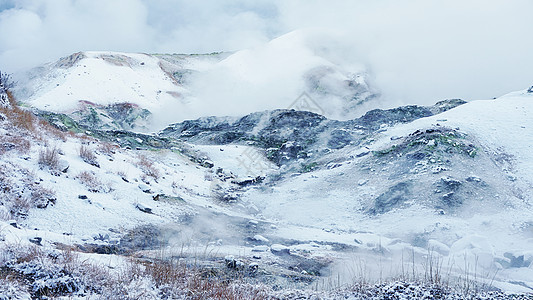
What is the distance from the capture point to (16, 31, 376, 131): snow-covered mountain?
27.2m

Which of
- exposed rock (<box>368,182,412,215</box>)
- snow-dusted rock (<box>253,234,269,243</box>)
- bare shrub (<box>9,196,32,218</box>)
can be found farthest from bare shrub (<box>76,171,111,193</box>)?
exposed rock (<box>368,182,412,215</box>)

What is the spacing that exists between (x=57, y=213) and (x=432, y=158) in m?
8.99

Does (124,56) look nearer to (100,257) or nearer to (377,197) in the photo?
(377,197)

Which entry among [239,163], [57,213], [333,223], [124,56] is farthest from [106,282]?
[124,56]

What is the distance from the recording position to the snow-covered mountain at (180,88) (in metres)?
27.2

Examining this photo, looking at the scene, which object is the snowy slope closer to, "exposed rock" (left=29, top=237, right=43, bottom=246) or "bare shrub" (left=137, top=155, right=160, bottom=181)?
"bare shrub" (left=137, top=155, right=160, bottom=181)

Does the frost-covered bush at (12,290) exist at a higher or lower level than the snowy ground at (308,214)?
lower

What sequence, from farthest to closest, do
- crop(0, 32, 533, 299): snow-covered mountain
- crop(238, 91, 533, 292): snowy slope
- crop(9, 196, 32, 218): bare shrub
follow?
1. crop(238, 91, 533, 292): snowy slope
2. crop(9, 196, 32, 218): bare shrub
3. crop(0, 32, 533, 299): snow-covered mountain

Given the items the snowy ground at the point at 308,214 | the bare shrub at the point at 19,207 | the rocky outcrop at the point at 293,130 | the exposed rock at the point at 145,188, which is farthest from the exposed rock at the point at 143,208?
the rocky outcrop at the point at 293,130

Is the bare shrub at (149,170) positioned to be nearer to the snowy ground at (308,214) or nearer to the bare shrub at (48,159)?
the snowy ground at (308,214)

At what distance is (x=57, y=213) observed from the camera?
5785mm

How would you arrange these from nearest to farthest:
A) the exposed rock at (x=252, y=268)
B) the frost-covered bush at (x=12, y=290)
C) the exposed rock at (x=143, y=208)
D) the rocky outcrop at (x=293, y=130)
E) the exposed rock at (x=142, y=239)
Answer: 1. the frost-covered bush at (x=12, y=290)
2. the exposed rock at (x=252, y=268)
3. the exposed rock at (x=142, y=239)
4. the exposed rock at (x=143, y=208)
5. the rocky outcrop at (x=293, y=130)

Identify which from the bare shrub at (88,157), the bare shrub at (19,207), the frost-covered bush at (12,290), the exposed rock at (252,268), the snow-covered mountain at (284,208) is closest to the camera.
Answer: the frost-covered bush at (12,290)

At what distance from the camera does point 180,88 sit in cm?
3575
